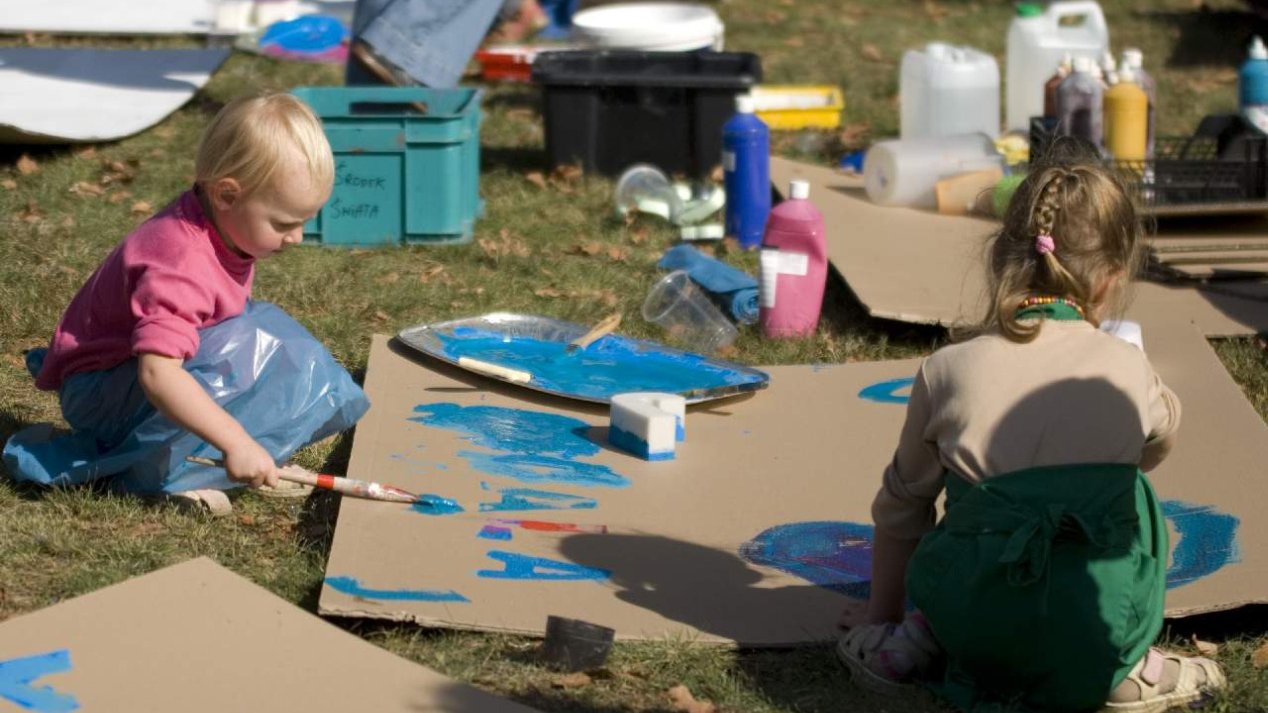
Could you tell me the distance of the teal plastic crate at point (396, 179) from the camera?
4977 millimetres

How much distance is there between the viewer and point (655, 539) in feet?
10.1

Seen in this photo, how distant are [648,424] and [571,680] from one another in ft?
3.10

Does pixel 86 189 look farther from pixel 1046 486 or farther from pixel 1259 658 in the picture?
pixel 1259 658

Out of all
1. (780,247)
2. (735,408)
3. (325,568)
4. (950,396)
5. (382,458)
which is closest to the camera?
(950,396)

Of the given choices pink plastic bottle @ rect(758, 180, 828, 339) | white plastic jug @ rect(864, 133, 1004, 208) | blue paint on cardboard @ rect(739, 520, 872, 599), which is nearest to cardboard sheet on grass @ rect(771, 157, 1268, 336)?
white plastic jug @ rect(864, 133, 1004, 208)

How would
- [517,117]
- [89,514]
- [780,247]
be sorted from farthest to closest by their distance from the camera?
1. [517,117]
2. [780,247]
3. [89,514]

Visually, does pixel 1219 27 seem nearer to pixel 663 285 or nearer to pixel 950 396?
pixel 663 285

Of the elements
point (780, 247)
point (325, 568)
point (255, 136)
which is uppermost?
point (255, 136)

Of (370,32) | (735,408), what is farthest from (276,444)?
(370,32)

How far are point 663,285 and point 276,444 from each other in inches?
62.6

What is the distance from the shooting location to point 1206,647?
274 centimetres

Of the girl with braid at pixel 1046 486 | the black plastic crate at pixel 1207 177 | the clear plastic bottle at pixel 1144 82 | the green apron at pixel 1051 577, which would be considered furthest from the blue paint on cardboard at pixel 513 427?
the clear plastic bottle at pixel 1144 82

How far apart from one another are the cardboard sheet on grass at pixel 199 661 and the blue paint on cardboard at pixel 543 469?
76 cm

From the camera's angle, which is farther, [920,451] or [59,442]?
[59,442]
